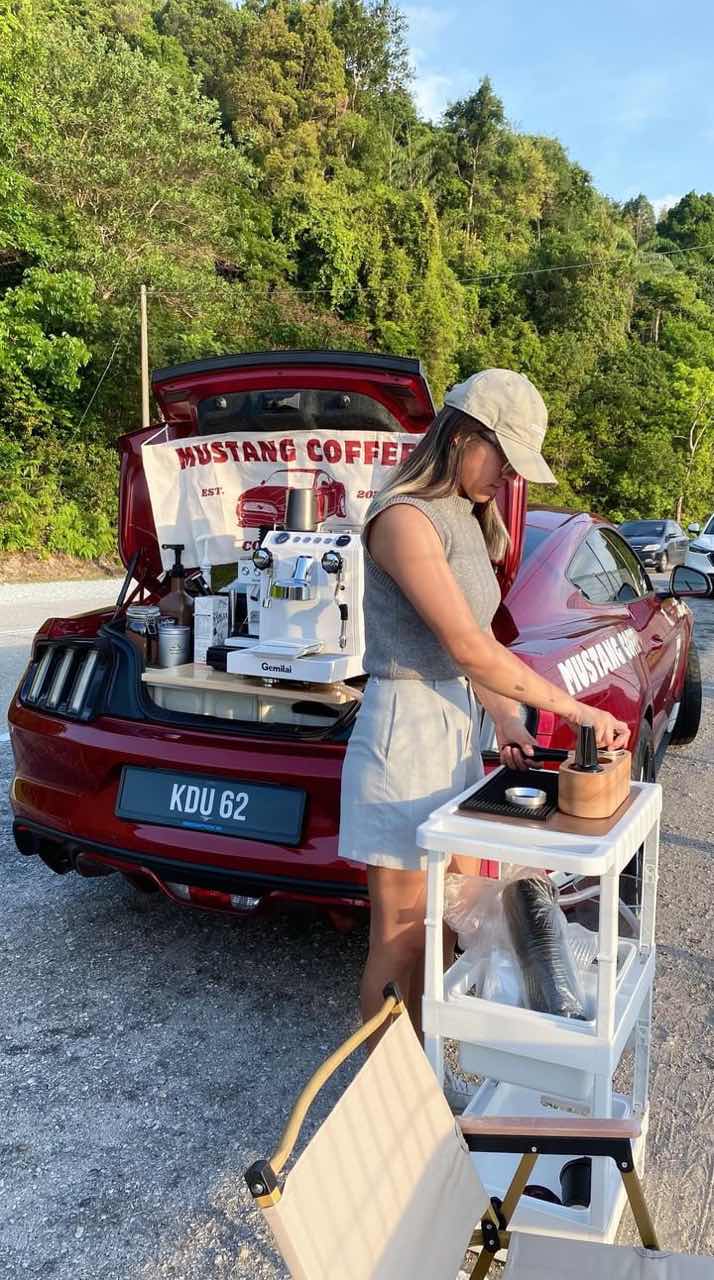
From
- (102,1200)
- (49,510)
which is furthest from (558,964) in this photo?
(49,510)

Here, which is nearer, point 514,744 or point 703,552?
point 514,744

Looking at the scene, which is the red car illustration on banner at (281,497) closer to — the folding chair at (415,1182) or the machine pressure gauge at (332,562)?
the machine pressure gauge at (332,562)

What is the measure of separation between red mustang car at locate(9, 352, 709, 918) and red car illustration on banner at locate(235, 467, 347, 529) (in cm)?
38

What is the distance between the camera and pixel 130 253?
23.2 metres

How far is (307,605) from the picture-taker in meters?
3.40

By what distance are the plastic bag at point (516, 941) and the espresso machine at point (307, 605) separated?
1.21m

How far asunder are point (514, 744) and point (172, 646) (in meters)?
1.78

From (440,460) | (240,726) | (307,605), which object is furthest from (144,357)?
(440,460)

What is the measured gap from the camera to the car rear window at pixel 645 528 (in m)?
23.6

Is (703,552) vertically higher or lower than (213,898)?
higher

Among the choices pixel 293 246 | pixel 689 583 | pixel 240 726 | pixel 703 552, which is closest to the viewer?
pixel 240 726

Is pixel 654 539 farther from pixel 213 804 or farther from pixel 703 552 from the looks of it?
pixel 213 804

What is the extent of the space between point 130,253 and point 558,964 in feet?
80.0

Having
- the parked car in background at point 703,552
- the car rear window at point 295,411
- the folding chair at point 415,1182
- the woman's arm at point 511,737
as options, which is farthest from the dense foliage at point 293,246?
the folding chair at point 415,1182
